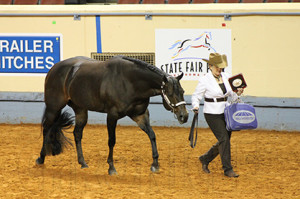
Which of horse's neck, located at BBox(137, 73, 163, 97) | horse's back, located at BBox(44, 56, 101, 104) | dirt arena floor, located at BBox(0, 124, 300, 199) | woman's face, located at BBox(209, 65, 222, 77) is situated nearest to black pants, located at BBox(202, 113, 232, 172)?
dirt arena floor, located at BBox(0, 124, 300, 199)

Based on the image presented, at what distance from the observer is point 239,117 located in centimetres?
816

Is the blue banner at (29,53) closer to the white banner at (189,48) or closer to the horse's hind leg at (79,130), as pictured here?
the white banner at (189,48)

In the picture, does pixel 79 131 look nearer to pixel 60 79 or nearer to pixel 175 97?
pixel 60 79

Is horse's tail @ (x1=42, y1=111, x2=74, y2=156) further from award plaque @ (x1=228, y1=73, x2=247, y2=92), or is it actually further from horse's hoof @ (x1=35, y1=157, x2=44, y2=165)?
award plaque @ (x1=228, y1=73, x2=247, y2=92)

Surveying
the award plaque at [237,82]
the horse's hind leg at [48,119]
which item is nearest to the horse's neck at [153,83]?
the award plaque at [237,82]

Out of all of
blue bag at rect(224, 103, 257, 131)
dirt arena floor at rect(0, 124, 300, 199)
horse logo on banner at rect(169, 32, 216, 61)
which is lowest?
dirt arena floor at rect(0, 124, 300, 199)

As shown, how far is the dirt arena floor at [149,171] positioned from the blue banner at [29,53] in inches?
75.4

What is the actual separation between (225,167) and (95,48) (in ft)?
19.5

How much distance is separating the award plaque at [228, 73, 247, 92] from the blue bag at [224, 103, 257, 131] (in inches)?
10.1

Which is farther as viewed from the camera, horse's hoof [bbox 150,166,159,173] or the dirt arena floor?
horse's hoof [bbox 150,166,159,173]

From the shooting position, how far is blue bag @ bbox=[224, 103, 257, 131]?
8.16 meters

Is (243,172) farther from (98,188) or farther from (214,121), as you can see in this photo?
(98,188)

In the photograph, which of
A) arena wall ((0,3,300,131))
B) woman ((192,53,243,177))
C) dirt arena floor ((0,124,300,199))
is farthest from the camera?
arena wall ((0,3,300,131))

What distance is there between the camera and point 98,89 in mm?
8898
